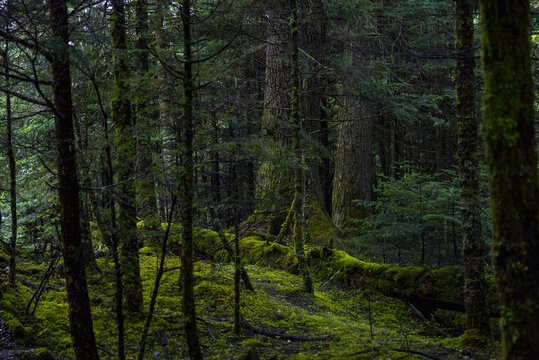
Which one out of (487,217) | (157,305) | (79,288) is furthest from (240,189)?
(487,217)

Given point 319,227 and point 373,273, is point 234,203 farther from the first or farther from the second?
point 319,227

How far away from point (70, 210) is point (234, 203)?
2138 millimetres

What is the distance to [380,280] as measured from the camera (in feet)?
32.6

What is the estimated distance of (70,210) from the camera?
4859 millimetres

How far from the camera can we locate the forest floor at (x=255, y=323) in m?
5.69

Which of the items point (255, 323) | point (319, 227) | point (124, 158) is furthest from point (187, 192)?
point (319, 227)

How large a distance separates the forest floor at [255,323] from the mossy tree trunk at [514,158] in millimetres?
2058

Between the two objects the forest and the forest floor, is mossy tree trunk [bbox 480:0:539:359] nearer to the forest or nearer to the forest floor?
the forest

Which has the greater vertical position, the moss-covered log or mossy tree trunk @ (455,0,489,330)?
mossy tree trunk @ (455,0,489,330)

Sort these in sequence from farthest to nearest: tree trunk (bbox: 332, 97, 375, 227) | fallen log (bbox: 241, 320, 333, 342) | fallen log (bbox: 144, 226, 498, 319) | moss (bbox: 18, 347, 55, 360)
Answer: tree trunk (bbox: 332, 97, 375, 227)
fallen log (bbox: 144, 226, 498, 319)
fallen log (bbox: 241, 320, 333, 342)
moss (bbox: 18, 347, 55, 360)

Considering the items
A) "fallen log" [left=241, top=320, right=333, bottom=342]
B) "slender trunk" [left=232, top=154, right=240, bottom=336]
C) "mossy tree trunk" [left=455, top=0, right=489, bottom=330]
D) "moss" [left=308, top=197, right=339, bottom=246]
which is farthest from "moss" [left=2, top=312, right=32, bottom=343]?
"moss" [left=308, top=197, right=339, bottom=246]

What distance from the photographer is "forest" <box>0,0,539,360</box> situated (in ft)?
11.0

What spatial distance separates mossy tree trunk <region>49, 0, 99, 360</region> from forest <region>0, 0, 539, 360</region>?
19 millimetres

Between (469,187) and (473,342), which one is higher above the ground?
(469,187)
